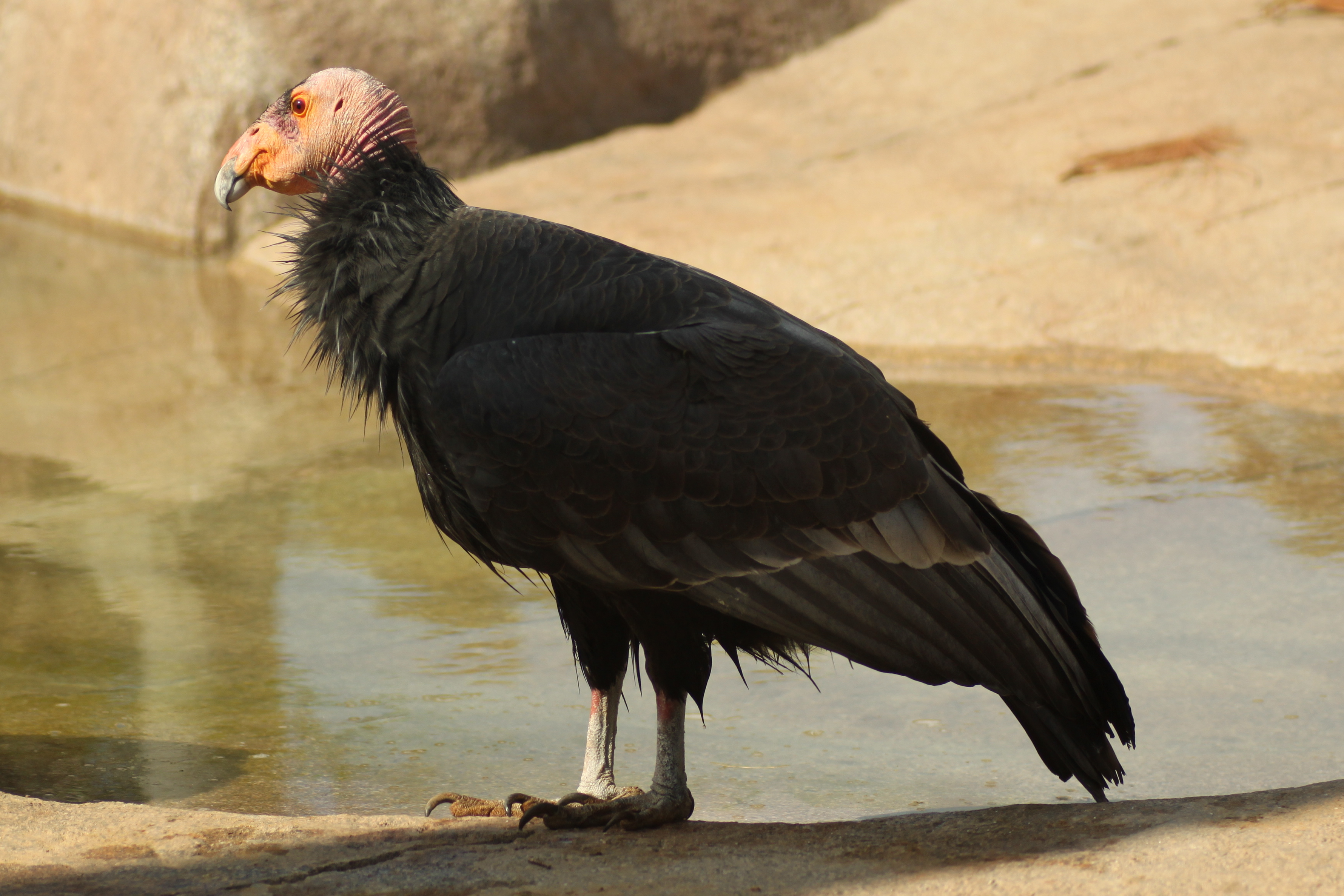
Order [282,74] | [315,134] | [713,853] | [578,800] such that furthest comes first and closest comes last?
[282,74]
[315,134]
[578,800]
[713,853]

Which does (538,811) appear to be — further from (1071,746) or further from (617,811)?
(1071,746)

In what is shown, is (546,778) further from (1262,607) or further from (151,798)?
(1262,607)

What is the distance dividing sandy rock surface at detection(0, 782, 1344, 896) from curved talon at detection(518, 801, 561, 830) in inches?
1.3

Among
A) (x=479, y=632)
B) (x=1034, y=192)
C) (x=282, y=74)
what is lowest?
(x=479, y=632)

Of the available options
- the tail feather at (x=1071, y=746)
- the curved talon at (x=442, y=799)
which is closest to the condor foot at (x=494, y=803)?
the curved talon at (x=442, y=799)

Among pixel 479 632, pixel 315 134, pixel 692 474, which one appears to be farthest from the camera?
pixel 479 632

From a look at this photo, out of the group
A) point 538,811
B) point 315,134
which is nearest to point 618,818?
point 538,811

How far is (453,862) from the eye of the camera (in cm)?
285

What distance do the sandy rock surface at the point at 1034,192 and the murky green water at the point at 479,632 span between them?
776 mm

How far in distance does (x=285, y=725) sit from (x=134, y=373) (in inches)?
168

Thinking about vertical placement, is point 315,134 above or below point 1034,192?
above

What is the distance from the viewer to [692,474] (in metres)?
3.01

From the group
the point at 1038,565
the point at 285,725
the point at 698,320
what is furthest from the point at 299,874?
the point at 1038,565

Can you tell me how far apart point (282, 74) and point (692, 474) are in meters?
8.45
